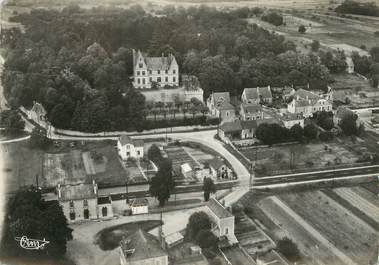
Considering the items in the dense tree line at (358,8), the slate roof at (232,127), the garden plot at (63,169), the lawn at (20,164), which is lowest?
the garden plot at (63,169)

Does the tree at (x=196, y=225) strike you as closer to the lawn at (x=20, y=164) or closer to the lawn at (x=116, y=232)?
the lawn at (x=116, y=232)

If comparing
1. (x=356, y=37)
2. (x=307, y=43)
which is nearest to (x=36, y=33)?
(x=307, y=43)

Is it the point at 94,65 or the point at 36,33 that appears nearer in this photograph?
the point at 94,65

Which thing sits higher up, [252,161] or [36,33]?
[36,33]

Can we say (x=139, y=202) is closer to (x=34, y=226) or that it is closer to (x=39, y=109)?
(x=34, y=226)

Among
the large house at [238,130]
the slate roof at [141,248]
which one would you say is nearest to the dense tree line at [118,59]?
the large house at [238,130]

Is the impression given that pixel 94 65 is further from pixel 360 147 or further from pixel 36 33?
pixel 360 147
